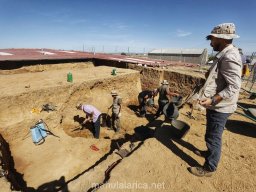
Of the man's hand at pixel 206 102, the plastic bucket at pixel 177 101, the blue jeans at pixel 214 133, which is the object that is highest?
the man's hand at pixel 206 102

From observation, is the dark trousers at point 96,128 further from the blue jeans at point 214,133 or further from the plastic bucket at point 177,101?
the blue jeans at point 214,133

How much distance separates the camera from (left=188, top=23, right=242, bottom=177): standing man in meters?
2.38

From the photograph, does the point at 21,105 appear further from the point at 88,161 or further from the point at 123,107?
the point at 123,107

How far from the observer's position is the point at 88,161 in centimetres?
554

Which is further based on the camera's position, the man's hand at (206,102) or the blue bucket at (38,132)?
the blue bucket at (38,132)

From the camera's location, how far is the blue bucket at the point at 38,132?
5883mm

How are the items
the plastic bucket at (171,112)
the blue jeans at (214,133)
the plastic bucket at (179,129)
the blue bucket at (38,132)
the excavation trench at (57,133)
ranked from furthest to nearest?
the blue bucket at (38,132), the plastic bucket at (171,112), the excavation trench at (57,133), the plastic bucket at (179,129), the blue jeans at (214,133)

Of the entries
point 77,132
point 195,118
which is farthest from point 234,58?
point 77,132

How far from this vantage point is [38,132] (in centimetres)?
606

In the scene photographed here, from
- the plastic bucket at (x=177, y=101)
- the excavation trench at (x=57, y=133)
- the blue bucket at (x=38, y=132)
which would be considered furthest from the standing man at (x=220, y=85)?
the blue bucket at (x=38, y=132)

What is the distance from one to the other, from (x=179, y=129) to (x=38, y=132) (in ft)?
15.8

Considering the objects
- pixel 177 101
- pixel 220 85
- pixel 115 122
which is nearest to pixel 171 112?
pixel 177 101

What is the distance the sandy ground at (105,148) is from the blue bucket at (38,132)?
204mm

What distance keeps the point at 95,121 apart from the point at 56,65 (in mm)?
6486
